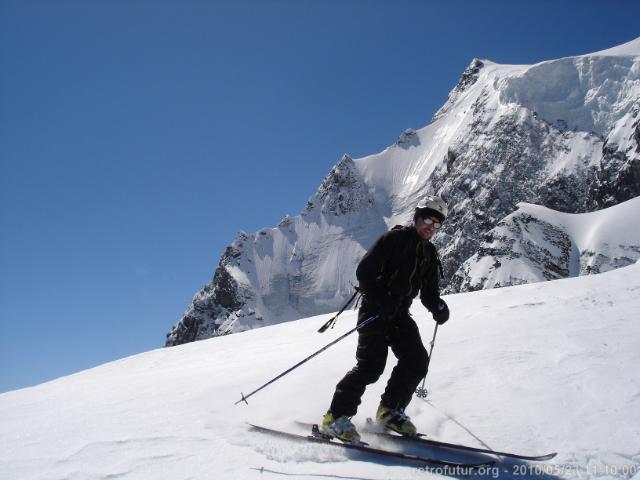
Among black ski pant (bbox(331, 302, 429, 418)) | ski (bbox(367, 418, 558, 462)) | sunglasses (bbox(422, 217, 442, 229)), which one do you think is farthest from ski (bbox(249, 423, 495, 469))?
sunglasses (bbox(422, 217, 442, 229))

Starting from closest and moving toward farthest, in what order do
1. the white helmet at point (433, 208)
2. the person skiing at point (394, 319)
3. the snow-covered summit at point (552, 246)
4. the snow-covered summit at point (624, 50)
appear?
1. the person skiing at point (394, 319)
2. the white helmet at point (433, 208)
3. the snow-covered summit at point (552, 246)
4. the snow-covered summit at point (624, 50)

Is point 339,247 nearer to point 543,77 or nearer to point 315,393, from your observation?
point 543,77

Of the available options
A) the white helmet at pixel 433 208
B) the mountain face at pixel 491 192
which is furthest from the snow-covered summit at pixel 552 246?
the white helmet at pixel 433 208

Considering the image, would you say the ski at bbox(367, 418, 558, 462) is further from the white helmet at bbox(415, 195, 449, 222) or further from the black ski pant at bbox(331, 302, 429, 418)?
the white helmet at bbox(415, 195, 449, 222)

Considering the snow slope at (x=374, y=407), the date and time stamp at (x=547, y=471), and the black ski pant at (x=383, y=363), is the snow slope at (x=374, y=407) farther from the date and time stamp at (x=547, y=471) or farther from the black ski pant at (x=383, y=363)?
the black ski pant at (x=383, y=363)

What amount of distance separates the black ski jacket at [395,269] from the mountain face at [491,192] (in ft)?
329

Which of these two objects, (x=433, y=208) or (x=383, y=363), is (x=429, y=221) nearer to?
(x=433, y=208)

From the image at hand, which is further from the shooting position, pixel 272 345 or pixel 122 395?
pixel 272 345

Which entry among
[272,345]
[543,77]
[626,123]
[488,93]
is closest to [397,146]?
[488,93]

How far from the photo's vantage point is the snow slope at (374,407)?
356 centimetres

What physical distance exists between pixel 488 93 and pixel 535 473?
178m

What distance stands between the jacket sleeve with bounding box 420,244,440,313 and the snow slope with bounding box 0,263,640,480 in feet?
2.97

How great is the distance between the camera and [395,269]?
4574 millimetres

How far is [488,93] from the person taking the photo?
165 m
